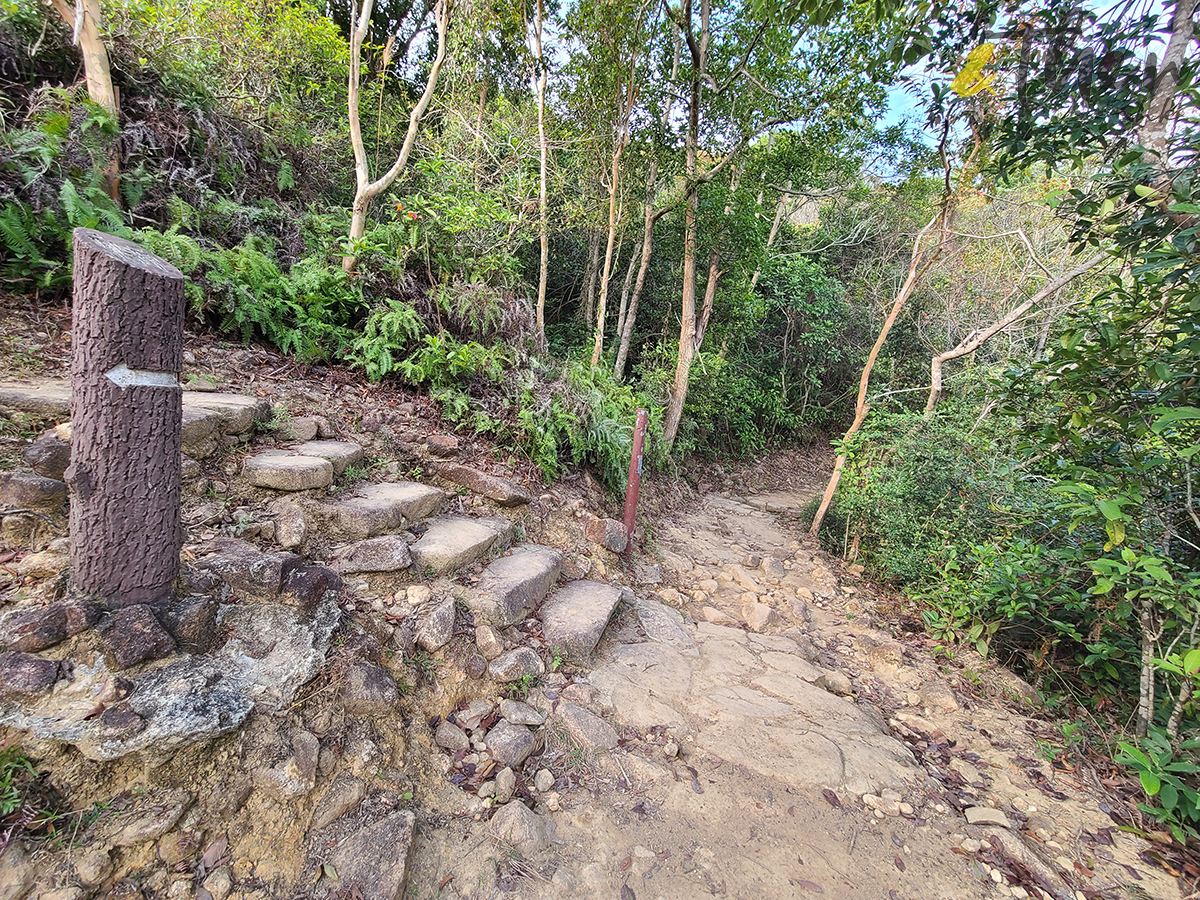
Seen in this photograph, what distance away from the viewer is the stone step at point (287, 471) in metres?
2.71

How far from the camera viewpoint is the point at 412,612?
8.55 ft

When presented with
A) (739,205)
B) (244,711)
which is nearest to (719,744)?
(244,711)

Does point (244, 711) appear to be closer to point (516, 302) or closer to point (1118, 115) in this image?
point (516, 302)

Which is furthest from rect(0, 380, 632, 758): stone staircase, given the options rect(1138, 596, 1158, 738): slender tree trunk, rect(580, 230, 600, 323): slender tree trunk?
rect(580, 230, 600, 323): slender tree trunk

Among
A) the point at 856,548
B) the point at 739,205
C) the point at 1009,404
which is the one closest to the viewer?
the point at 1009,404

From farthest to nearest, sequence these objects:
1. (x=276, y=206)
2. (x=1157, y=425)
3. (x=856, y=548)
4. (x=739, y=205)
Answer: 1. (x=739, y=205)
2. (x=856, y=548)
3. (x=276, y=206)
4. (x=1157, y=425)

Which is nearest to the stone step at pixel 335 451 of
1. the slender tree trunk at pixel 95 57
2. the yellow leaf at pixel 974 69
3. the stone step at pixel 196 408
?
the stone step at pixel 196 408

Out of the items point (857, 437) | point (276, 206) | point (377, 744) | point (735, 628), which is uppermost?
point (276, 206)

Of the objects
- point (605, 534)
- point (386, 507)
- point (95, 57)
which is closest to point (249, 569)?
point (386, 507)

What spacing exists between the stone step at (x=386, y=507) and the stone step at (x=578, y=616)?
1.02m

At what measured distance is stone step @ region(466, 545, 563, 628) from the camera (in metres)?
2.87

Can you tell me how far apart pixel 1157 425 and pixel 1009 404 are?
4.41 ft

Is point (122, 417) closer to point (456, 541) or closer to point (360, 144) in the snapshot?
point (456, 541)

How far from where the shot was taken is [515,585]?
3.06m
